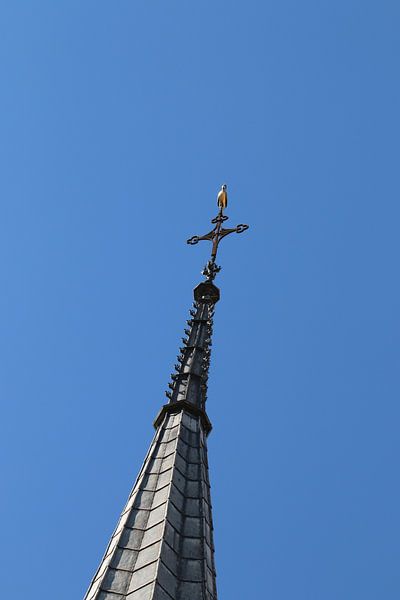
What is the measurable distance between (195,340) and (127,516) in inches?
406

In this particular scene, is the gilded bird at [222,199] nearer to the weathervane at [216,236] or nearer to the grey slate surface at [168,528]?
the weathervane at [216,236]

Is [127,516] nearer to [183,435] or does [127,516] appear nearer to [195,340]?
[183,435]

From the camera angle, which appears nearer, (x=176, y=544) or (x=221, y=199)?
(x=176, y=544)

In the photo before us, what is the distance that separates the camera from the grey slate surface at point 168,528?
54.1 ft

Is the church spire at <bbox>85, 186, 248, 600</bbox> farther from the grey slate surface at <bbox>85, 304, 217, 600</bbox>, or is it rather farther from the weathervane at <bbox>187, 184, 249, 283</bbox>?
A: the weathervane at <bbox>187, 184, 249, 283</bbox>

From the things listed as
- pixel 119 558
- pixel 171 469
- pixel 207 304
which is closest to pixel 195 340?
pixel 207 304

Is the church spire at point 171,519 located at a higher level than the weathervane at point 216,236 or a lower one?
lower

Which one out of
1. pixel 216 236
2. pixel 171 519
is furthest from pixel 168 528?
pixel 216 236

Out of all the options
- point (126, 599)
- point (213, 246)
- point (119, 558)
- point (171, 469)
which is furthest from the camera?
point (213, 246)

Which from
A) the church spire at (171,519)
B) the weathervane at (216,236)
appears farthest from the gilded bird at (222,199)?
the church spire at (171,519)

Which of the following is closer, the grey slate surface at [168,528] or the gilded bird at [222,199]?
the grey slate surface at [168,528]

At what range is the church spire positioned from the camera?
54.3 ft

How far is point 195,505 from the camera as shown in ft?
65.1

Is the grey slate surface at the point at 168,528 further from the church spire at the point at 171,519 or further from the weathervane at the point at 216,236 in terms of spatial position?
the weathervane at the point at 216,236
